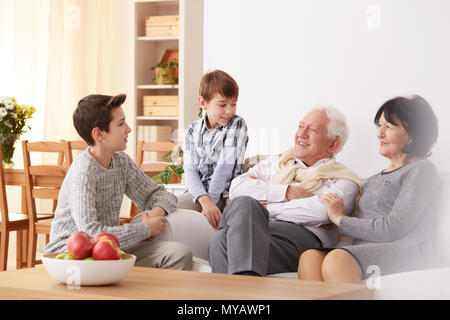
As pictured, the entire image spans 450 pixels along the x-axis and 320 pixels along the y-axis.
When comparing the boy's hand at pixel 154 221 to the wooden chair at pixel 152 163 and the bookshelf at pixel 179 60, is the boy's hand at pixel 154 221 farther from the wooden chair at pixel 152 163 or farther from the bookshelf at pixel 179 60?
the bookshelf at pixel 179 60

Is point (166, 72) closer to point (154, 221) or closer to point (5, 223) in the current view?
point (5, 223)

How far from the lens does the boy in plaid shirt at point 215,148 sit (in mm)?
2482

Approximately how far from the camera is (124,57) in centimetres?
507

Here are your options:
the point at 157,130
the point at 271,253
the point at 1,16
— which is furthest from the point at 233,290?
the point at 1,16

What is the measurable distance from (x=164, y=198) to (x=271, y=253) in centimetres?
45

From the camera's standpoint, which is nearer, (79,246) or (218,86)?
(79,246)

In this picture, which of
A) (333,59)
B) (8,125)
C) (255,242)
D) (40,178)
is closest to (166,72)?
(8,125)

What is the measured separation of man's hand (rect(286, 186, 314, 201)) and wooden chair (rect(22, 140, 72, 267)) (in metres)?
1.44

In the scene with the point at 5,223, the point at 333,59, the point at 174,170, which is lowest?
the point at 5,223

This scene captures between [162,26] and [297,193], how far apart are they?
2.75 m

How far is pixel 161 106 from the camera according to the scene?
4707mm

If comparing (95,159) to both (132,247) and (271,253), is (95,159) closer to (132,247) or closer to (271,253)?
(132,247)

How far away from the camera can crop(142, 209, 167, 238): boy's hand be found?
214 centimetres

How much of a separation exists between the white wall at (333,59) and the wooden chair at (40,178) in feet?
3.44
